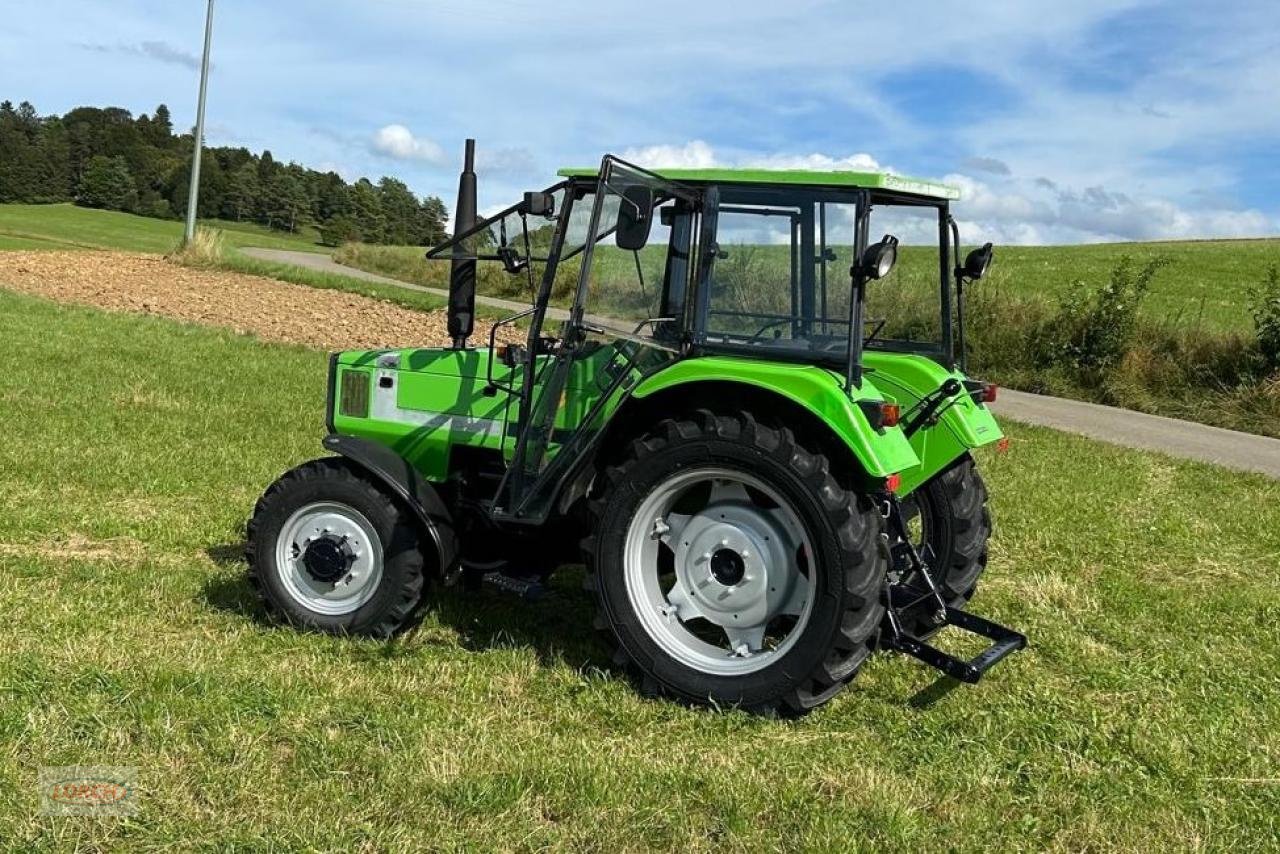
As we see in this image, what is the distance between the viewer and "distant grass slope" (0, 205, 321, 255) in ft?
121

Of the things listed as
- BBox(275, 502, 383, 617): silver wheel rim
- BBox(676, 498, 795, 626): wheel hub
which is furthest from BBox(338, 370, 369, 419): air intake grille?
BBox(676, 498, 795, 626): wheel hub

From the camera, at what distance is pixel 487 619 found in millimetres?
4730

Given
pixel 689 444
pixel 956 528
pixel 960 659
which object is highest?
pixel 689 444

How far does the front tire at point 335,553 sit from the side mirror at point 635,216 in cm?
142

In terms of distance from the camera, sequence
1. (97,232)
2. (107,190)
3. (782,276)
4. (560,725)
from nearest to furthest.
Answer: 1. (560,725)
2. (782,276)
3. (97,232)
4. (107,190)

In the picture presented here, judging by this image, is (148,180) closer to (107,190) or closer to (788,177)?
(107,190)

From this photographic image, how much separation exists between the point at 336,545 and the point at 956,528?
261 cm

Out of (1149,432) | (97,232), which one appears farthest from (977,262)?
(97,232)

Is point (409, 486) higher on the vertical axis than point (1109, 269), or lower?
lower

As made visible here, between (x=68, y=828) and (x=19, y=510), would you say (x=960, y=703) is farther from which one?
(x=19, y=510)

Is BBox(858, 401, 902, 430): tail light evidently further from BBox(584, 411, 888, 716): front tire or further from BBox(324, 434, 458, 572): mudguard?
BBox(324, 434, 458, 572): mudguard

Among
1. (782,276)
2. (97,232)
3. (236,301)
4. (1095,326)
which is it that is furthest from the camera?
(97,232)

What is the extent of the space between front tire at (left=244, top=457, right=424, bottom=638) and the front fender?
121 cm

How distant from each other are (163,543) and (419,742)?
2.79 meters
